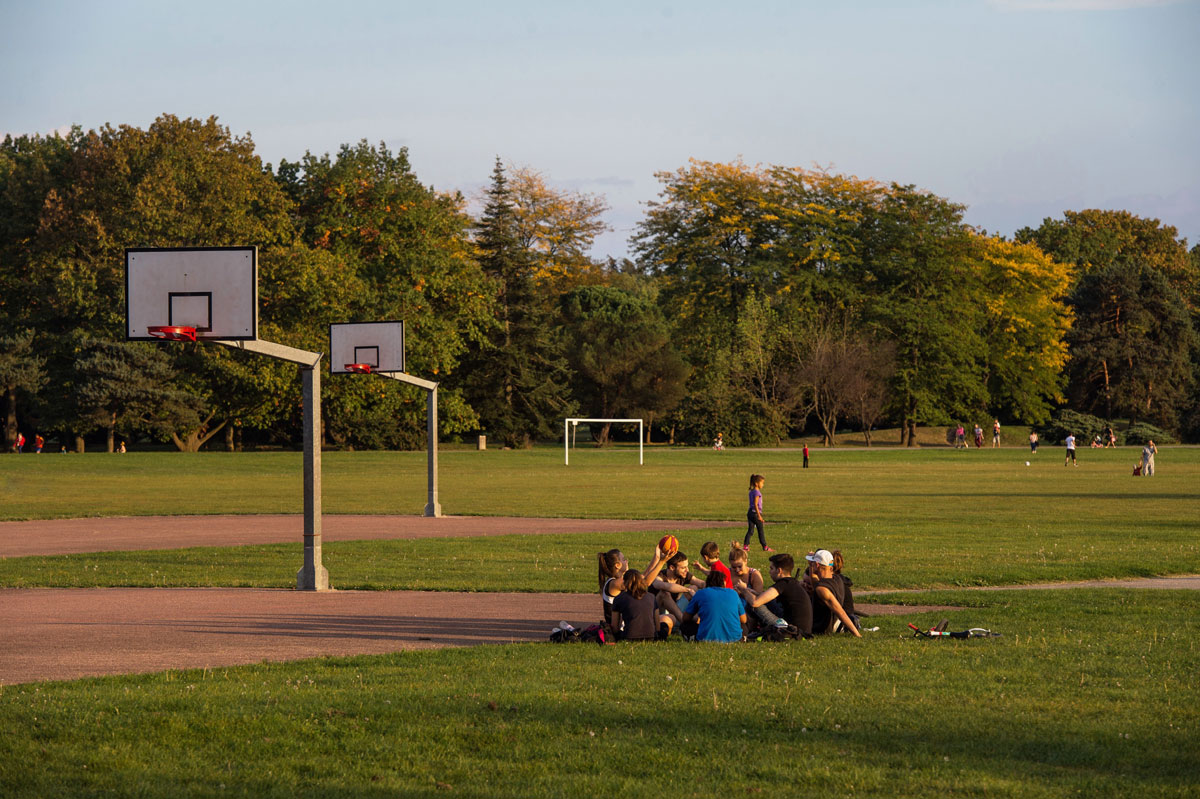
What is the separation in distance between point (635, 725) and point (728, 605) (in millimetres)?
3891

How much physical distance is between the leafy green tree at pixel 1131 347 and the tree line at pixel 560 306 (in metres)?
0.21

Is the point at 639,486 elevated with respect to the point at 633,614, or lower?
lower

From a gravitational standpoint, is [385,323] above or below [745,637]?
above

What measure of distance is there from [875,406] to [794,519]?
194ft

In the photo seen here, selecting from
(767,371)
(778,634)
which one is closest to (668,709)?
(778,634)

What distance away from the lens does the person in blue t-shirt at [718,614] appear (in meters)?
12.2

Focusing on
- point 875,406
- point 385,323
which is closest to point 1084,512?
point 385,323

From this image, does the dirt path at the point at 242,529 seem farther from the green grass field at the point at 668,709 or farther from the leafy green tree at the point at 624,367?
the leafy green tree at the point at 624,367

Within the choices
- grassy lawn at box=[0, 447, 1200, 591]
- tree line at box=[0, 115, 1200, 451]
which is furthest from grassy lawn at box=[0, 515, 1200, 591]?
tree line at box=[0, 115, 1200, 451]

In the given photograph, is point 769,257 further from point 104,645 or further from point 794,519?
point 104,645

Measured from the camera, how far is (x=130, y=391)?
207 ft

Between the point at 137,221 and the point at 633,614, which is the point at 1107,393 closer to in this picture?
the point at 137,221

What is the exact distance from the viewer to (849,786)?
23.1ft

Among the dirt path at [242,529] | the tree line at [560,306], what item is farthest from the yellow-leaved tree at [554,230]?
the dirt path at [242,529]
